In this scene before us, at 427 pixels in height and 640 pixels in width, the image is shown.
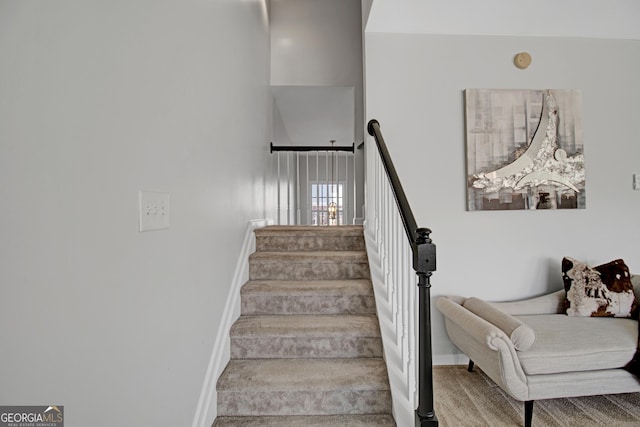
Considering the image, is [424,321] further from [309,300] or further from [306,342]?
[309,300]

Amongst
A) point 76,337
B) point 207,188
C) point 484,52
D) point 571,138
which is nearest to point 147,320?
point 76,337

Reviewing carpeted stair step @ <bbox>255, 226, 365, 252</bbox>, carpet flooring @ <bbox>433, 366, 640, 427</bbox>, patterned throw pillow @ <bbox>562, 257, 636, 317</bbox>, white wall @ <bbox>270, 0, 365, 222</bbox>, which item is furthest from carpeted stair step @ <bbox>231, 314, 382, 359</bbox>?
white wall @ <bbox>270, 0, 365, 222</bbox>

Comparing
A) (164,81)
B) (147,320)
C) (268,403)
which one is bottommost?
(268,403)

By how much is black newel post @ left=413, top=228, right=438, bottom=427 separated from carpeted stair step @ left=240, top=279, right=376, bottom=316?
76cm

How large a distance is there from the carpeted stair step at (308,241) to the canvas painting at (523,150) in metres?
1.03

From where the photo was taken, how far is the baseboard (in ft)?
4.53

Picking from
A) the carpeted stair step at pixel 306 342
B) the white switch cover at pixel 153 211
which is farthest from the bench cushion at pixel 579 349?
the white switch cover at pixel 153 211

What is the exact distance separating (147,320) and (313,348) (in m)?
1.00

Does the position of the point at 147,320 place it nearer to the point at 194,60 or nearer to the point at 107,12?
the point at 107,12

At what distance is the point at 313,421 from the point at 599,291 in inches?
89.7

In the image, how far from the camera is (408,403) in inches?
55.1

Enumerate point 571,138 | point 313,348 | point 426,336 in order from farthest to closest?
point 571,138
point 313,348
point 426,336

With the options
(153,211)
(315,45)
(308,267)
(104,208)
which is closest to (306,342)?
(308,267)

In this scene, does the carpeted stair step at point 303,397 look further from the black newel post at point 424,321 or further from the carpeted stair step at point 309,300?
the carpeted stair step at point 309,300
